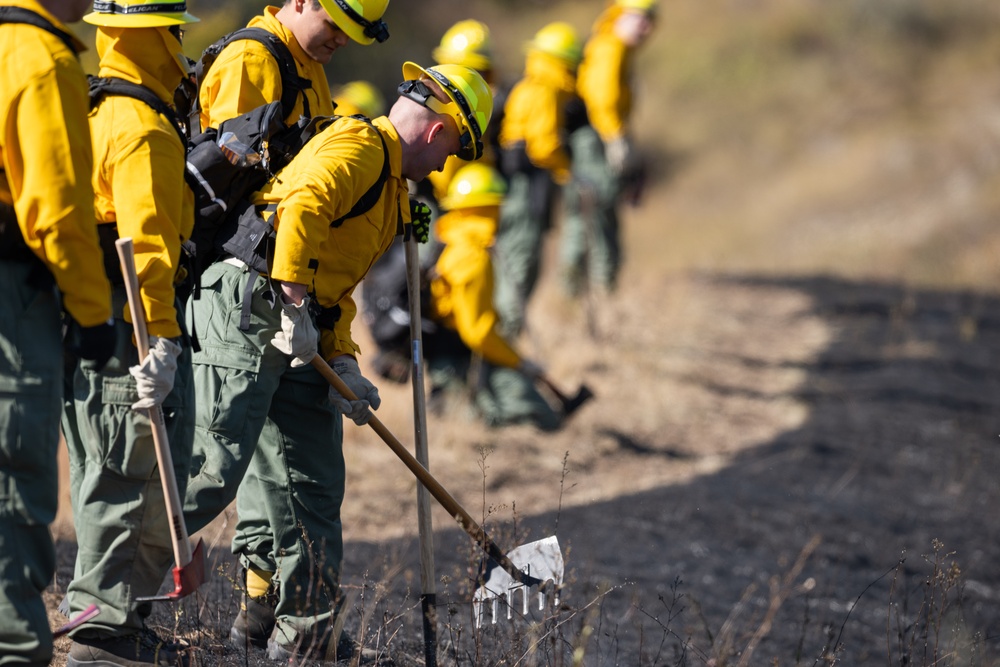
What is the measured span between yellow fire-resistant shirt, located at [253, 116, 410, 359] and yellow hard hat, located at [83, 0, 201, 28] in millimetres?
574

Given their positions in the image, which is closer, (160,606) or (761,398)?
(160,606)

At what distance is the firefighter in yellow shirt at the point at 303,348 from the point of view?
3697mm

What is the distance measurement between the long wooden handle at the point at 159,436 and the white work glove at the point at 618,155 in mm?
8462

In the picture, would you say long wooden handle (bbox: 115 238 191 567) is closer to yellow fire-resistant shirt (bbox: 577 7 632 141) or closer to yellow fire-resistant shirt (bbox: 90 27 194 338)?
yellow fire-resistant shirt (bbox: 90 27 194 338)

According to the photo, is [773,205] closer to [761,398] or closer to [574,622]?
[761,398]

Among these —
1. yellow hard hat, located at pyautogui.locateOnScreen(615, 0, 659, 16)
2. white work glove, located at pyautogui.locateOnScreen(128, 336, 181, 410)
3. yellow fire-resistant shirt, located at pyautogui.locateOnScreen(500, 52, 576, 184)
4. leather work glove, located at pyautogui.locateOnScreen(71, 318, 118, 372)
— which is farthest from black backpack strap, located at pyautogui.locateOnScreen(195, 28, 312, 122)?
yellow hard hat, located at pyautogui.locateOnScreen(615, 0, 659, 16)

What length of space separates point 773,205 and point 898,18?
25.1 ft

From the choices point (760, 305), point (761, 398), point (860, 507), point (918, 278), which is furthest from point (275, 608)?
point (918, 278)

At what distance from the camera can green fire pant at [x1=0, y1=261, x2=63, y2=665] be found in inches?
115

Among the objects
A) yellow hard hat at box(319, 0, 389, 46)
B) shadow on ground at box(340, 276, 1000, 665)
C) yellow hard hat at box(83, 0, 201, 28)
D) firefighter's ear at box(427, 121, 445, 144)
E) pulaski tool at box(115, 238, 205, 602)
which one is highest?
yellow hard hat at box(319, 0, 389, 46)

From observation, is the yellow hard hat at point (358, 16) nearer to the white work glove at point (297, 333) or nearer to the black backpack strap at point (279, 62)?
the black backpack strap at point (279, 62)

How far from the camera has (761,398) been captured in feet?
34.3

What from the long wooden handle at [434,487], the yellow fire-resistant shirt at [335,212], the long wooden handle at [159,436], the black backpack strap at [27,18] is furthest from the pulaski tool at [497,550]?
the black backpack strap at [27,18]

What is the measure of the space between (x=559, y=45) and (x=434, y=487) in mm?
7193
